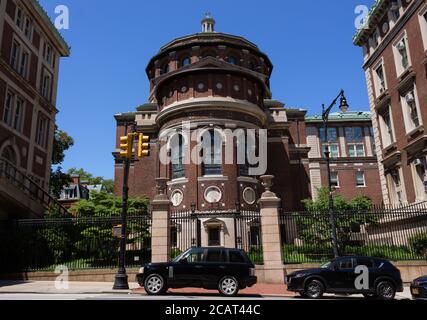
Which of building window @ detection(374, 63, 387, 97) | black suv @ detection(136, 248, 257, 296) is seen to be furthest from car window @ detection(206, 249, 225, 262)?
building window @ detection(374, 63, 387, 97)

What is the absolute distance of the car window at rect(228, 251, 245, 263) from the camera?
13.4 metres

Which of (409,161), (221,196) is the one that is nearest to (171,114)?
(221,196)

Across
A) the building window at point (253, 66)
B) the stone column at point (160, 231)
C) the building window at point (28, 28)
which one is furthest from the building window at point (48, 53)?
the stone column at point (160, 231)

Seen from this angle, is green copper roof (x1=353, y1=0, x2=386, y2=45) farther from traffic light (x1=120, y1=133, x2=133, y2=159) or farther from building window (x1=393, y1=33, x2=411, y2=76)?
traffic light (x1=120, y1=133, x2=133, y2=159)

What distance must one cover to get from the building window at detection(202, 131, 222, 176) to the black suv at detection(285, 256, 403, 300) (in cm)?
1814

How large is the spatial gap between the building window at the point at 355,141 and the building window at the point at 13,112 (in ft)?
148

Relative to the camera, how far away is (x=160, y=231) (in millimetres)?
18297

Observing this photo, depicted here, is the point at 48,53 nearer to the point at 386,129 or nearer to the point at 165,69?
the point at 165,69
